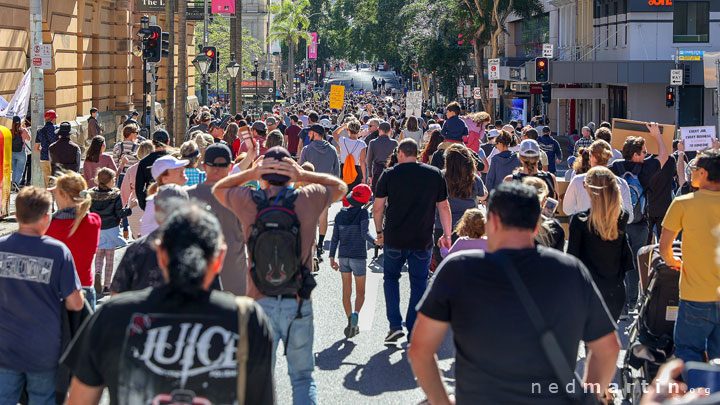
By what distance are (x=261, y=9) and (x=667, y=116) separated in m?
75.1

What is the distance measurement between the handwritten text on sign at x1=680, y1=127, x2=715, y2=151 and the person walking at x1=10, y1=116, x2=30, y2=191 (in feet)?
44.6

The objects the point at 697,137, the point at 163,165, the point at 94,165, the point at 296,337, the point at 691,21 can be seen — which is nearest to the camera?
the point at 296,337

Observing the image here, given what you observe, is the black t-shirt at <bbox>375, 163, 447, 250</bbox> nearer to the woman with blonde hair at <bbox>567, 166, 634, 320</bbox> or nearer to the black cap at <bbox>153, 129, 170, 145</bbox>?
the woman with blonde hair at <bbox>567, 166, 634, 320</bbox>

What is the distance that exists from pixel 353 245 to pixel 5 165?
994cm

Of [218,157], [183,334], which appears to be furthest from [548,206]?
[183,334]

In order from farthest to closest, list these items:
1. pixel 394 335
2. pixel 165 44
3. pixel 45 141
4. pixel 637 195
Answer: pixel 165 44, pixel 45 141, pixel 637 195, pixel 394 335

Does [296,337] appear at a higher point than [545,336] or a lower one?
lower

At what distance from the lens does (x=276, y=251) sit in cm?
594

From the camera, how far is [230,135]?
17547 mm

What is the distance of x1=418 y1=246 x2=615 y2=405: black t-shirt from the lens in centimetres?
396

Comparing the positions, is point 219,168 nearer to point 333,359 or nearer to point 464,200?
point 333,359

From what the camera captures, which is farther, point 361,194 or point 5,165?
point 5,165

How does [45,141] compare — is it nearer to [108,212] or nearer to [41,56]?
[41,56]

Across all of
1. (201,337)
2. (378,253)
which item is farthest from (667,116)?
(201,337)
